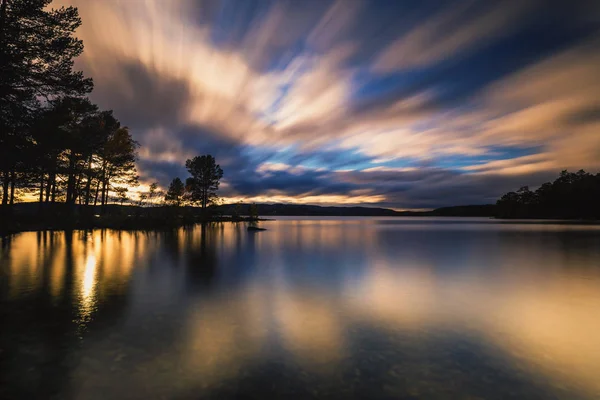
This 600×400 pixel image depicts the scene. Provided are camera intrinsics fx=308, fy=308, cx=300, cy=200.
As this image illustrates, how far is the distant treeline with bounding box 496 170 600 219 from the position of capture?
134m

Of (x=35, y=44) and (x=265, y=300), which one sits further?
(x=35, y=44)

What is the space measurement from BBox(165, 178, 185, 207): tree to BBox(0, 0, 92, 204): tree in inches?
2566

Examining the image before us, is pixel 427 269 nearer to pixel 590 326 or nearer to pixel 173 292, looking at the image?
pixel 590 326

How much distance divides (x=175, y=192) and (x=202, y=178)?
28.4 feet

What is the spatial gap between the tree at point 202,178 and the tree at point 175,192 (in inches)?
95.3

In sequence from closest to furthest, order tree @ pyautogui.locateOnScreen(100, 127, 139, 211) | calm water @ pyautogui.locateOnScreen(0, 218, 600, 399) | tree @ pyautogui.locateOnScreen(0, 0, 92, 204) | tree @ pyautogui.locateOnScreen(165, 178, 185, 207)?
1. calm water @ pyautogui.locateOnScreen(0, 218, 600, 399)
2. tree @ pyautogui.locateOnScreen(0, 0, 92, 204)
3. tree @ pyautogui.locateOnScreen(100, 127, 139, 211)
4. tree @ pyautogui.locateOnScreen(165, 178, 185, 207)

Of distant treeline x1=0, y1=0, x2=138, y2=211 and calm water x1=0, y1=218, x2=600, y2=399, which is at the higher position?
distant treeline x1=0, y1=0, x2=138, y2=211

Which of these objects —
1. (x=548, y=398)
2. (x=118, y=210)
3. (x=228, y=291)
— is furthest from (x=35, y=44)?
(x=118, y=210)

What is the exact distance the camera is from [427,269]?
21.0m

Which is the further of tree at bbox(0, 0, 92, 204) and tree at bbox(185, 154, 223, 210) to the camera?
tree at bbox(185, 154, 223, 210)

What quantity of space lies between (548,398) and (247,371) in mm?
5619

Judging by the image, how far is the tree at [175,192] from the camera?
3297 inches

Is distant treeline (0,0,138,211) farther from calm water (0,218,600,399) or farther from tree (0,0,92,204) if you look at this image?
calm water (0,218,600,399)

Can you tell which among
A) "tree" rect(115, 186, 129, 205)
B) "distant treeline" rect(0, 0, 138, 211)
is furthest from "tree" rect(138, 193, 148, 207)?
"distant treeline" rect(0, 0, 138, 211)
